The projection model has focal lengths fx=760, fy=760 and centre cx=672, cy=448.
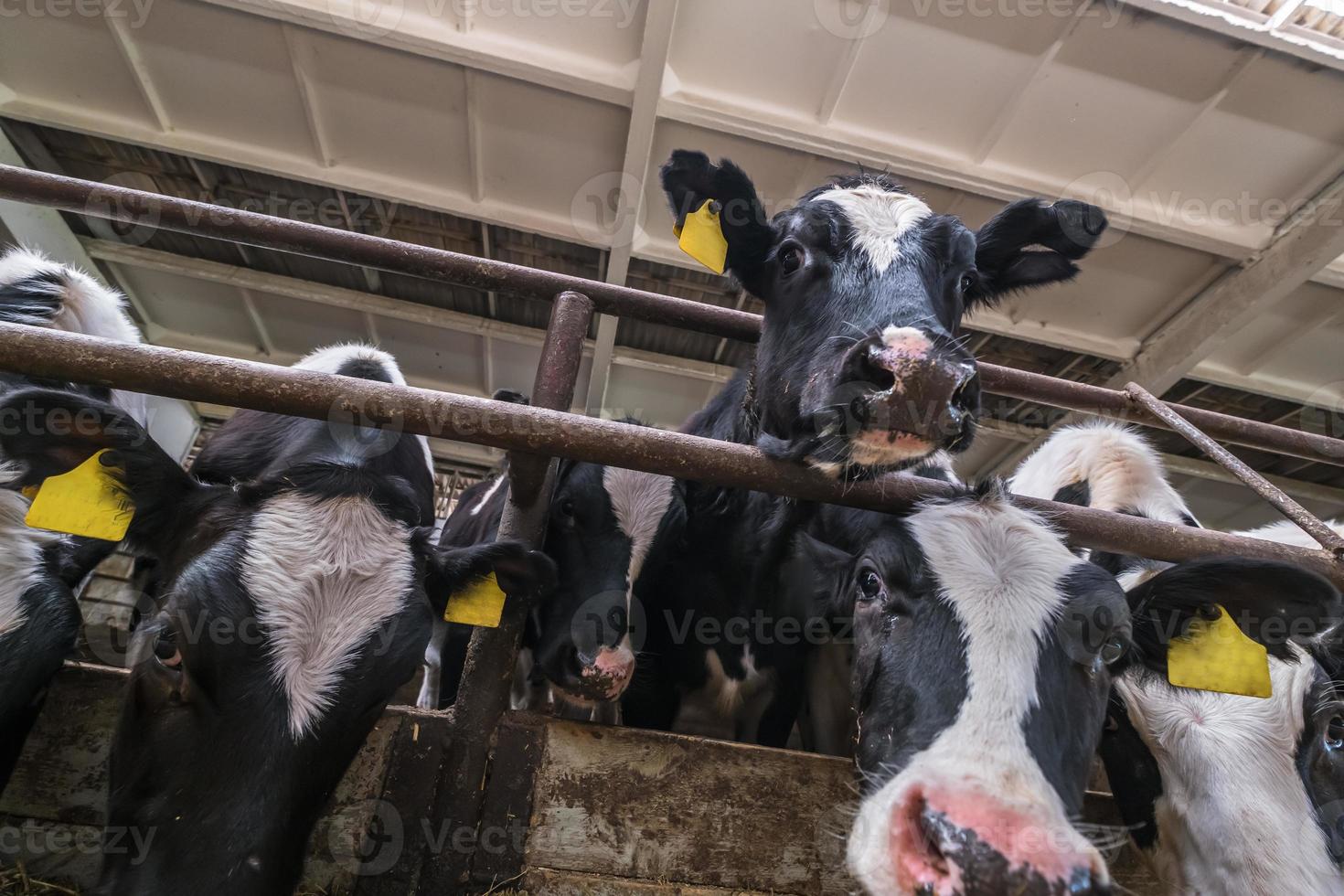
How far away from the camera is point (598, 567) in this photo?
3.18 m

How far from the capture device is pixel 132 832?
6.10 feet

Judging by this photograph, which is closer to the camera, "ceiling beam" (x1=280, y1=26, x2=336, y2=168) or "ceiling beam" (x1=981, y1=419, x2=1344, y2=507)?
"ceiling beam" (x1=280, y1=26, x2=336, y2=168)

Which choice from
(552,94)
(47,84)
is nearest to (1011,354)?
(552,94)

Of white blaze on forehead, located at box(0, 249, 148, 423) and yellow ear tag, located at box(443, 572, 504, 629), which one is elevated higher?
white blaze on forehead, located at box(0, 249, 148, 423)

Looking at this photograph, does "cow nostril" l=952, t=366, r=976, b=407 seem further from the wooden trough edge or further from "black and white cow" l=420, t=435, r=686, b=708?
"black and white cow" l=420, t=435, r=686, b=708

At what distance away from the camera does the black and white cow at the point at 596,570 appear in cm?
272

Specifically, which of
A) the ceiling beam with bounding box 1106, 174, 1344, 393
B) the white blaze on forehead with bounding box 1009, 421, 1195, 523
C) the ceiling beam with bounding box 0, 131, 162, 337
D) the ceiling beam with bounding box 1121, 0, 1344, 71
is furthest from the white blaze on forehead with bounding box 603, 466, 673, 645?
the ceiling beam with bounding box 1106, 174, 1344, 393

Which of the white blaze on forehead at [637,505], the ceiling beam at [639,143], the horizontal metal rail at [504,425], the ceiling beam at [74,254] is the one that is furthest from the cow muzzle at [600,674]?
the ceiling beam at [639,143]

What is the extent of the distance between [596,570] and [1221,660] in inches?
84.2

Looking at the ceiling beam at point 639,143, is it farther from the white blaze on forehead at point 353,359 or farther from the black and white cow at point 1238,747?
the black and white cow at point 1238,747

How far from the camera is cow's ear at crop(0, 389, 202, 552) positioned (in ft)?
6.46

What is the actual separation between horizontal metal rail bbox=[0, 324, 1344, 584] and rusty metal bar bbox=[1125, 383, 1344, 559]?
0.40 ft

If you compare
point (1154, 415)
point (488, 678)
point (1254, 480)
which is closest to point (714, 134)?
point (1154, 415)

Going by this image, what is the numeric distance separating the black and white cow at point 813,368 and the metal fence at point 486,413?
31 centimetres
